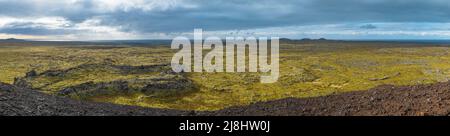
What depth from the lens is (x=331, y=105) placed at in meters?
24.3

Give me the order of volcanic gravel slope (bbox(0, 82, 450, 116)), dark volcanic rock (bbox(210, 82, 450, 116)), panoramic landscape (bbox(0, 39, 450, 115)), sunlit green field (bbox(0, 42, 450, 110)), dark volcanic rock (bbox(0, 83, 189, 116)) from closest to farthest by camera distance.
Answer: dark volcanic rock (bbox(210, 82, 450, 116)) < volcanic gravel slope (bbox(0, 82, 450, 116)) < panoramic landscape (bbox(0, 39, 450, 115)) < dark volcanic rock (bbox(0, 83, 189, 116)) < sunlit green field (bbox(0, 42, 450, 110))

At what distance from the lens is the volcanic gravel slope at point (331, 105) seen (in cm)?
1927

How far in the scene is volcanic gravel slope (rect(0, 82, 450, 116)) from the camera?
19.3m

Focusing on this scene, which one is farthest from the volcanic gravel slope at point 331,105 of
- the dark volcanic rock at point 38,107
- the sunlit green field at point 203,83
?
the sunlit green field at point 203,83

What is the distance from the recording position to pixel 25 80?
3036 inches

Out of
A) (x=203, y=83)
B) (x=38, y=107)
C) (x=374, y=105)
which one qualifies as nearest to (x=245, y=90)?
(x=203, y=83)

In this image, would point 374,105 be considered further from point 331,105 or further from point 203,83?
point 203,83

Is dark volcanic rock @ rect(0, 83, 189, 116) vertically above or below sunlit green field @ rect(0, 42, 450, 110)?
above

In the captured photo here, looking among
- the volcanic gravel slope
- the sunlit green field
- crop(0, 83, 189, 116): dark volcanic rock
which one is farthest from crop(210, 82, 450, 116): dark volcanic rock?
the sunlit green field

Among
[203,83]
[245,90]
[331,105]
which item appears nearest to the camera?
[331,105]

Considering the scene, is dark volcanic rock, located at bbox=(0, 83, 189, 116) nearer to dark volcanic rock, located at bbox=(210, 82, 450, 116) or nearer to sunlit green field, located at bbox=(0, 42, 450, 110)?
dark volcanic rock, located at bbox=(210, 82, 450, 116)

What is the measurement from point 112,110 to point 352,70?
3350 inches
